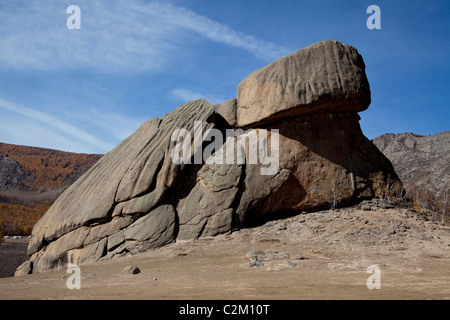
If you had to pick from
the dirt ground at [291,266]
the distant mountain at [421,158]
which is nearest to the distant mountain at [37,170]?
the distant mountain at [421,158]

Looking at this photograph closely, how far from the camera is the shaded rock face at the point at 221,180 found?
13664mm

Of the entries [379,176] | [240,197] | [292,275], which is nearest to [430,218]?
[379,176]

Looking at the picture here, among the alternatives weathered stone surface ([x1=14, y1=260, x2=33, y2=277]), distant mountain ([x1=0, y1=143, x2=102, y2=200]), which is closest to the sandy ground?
weathered stone surface ([x1=14, y1=260, x2=33, y2=277])

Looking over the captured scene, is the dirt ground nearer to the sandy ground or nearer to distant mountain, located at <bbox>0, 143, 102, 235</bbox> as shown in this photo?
the sandy ground

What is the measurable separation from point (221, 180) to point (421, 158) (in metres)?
30.9

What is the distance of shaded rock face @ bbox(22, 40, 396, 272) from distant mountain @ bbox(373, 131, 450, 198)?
1443 centimetres

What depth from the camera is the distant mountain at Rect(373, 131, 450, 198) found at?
2864 cm

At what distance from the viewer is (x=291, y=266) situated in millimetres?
9445

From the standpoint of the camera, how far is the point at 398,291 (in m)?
6.39

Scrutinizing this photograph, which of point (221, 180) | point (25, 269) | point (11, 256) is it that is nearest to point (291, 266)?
point (221, 180)

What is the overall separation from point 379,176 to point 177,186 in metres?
8.63

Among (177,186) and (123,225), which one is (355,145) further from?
(123,225)

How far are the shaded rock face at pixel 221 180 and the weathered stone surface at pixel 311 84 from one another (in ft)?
0.14

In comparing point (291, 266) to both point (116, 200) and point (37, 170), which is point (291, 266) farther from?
point (37, 170)
